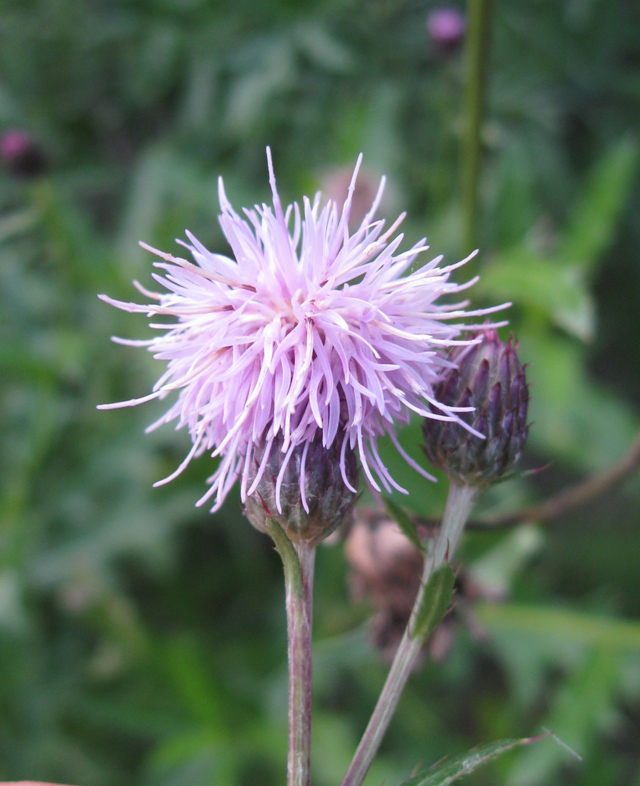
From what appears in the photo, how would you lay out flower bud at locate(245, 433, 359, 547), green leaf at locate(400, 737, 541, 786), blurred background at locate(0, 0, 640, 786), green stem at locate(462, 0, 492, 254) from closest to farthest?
green leaf at locate(400, 737, 541, 786), flower bud at locate(245, 433, 359, 547), green stem at locate(462, 0, 492, 254), blurred background at locate(0, 0, 640, 786)

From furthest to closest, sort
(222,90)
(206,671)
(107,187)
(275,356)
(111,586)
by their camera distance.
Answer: (107,187) → (222,90) → (111,586) → (206,671) → (275,356)

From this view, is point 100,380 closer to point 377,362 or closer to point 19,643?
point 19,643

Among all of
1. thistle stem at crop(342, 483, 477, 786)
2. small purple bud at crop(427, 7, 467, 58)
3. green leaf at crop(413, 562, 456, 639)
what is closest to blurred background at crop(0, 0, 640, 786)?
small purple bud at crop(427, 7, 467, 58)

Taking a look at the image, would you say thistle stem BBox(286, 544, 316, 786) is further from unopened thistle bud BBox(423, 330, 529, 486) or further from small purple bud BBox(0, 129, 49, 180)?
small purple bud BBox(0, 129, 49, 180)

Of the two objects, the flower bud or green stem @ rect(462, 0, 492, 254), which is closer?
the flower bud

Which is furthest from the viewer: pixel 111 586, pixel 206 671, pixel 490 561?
pixel 111 586

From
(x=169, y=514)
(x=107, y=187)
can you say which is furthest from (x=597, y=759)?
(x=107, y=187)

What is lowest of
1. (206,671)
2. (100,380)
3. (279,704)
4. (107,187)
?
(279,704)
